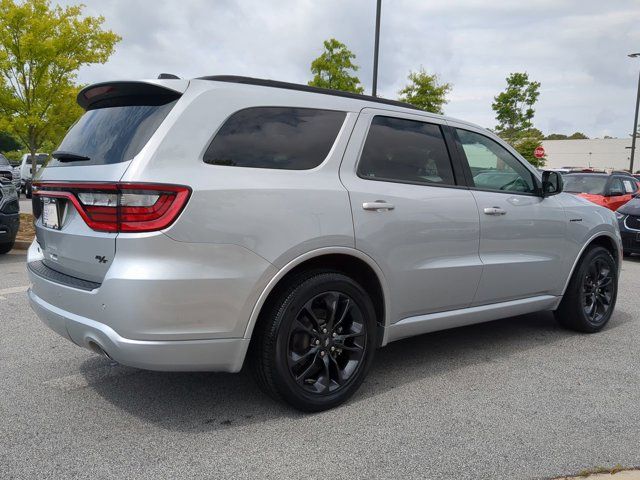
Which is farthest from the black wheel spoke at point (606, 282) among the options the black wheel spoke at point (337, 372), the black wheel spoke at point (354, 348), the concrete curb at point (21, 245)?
the concrete curb at point (21, 245)

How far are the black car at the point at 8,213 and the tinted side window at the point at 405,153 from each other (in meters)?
6.37

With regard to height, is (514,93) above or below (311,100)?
above

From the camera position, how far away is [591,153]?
71.9m

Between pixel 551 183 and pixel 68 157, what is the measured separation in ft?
11.8

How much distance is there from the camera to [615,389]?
3662 millimetres

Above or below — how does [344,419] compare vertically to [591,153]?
below

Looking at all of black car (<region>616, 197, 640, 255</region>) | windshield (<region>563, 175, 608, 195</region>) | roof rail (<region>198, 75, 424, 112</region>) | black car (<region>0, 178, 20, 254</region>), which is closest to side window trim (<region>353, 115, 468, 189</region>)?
roof rail (<region>198, 75, 424, 112</region>)

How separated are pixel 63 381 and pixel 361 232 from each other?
220 cm

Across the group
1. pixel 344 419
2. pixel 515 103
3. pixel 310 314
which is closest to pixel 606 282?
pixel 344 419

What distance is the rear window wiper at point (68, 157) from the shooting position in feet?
9.99

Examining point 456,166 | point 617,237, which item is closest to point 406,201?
point 456,166

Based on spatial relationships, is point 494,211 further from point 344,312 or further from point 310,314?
point 310,314

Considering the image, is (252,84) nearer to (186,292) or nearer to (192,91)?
(192,91)

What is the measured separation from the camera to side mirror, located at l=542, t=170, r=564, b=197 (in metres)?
4.48
